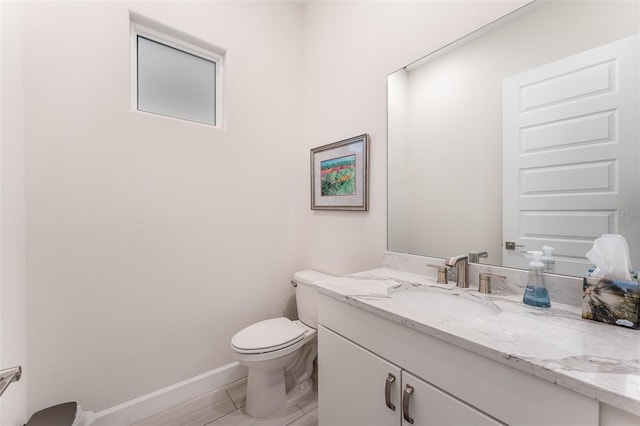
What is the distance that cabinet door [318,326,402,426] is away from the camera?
0.89m

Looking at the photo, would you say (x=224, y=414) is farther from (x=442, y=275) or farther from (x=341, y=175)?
(x=341, y=175)

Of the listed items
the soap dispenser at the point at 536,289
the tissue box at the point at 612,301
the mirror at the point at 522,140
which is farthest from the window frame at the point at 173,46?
the tissue box at the point at 612,301

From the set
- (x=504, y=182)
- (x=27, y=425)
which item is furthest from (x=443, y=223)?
(x=27, y=425)

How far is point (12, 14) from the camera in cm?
112

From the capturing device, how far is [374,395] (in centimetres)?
94

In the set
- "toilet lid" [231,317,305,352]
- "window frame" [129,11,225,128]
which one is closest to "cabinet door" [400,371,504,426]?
"toilet lid" [231,317,305,352]

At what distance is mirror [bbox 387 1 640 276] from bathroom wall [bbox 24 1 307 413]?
980mm

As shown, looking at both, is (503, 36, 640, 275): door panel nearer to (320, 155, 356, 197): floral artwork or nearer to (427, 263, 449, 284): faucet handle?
(427, 263, 449, 284): faucet handle

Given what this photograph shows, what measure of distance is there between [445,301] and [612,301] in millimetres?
492

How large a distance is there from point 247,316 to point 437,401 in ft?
4.57

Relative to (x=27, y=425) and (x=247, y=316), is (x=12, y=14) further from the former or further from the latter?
(x=247, y=316)

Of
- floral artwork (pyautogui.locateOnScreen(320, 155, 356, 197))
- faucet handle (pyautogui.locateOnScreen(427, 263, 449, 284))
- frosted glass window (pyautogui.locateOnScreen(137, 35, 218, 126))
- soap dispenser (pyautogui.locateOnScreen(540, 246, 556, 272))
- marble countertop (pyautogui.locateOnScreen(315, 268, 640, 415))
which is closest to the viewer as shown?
marble countertop (pyautogui.locateOnScreen(315, 268, 640, 415))

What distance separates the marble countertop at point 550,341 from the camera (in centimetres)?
50

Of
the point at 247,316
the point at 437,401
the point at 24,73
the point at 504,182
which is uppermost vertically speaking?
the point at 24,73
